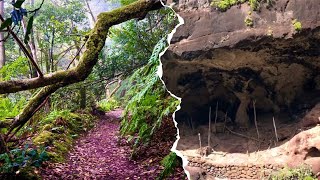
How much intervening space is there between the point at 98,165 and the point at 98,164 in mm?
60

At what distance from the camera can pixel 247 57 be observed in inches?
76.0

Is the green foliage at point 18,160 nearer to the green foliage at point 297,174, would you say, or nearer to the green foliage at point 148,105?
the green foliage at point 148,105

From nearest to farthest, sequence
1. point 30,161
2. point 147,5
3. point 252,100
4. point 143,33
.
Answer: point 252,100, point 147,5, point 30,161, point 143,33

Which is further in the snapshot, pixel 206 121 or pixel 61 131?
pixel 61 131

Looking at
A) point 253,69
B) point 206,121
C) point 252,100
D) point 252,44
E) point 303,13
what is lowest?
point 206,121

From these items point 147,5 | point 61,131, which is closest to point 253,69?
point 147,5

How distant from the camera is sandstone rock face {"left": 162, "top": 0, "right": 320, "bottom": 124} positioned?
1849mm

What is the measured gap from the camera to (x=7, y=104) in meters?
5.41

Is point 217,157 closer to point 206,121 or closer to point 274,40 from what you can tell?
point 206,121

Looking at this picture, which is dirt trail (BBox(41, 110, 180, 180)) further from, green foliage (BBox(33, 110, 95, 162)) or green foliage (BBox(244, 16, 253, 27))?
green foliage (BBox(244, 16, 253, 27))

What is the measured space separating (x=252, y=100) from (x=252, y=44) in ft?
1.14

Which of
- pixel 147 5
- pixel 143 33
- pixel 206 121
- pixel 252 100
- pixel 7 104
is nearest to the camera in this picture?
pixel 252 100

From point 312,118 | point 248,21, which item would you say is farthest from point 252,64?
point 312,118

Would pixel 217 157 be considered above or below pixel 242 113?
below
